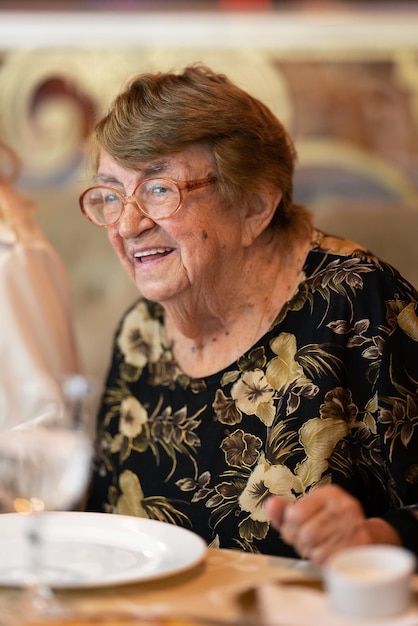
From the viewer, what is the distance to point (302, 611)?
40.2 inches

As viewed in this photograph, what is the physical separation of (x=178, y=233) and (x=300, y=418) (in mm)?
397

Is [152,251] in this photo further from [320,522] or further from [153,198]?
[320,522]

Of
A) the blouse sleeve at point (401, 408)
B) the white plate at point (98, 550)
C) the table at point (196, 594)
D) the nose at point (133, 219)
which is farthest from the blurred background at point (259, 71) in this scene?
the table at point (196, 594)

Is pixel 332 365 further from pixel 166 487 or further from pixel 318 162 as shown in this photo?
pixel 318 162

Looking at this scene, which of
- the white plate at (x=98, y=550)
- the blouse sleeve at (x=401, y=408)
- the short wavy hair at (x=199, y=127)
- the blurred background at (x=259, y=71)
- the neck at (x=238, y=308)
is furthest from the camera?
the blurred background at (x=259, y=71)

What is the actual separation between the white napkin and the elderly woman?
1.74ft

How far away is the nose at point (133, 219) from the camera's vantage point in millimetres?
1751

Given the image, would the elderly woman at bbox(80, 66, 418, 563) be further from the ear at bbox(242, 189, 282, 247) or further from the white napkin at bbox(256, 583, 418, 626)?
the white napkin at bbox(256, 583, 418, 626)

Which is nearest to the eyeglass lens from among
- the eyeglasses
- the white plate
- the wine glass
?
the eyeglasses

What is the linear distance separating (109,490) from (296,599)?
98 cm

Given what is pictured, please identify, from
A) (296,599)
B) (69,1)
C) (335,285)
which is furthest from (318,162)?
(296,599)

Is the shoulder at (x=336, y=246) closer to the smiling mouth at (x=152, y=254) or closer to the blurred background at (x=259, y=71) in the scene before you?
the smiling mouth at (x=152, y=254)

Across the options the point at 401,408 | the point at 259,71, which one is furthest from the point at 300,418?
the point at 259,71

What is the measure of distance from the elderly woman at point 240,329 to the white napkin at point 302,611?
1.74 feet
